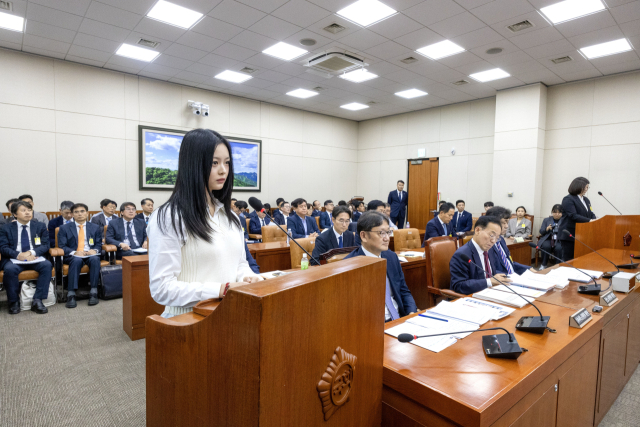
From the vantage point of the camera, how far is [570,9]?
4590 millimetres

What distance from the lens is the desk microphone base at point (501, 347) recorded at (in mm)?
1286

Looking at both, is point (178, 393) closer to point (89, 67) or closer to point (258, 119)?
point (89, 67)

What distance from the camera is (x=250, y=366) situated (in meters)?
0.68

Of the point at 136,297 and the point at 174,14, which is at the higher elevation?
the point at 174,14

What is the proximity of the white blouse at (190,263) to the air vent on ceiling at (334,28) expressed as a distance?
4579 millimetres

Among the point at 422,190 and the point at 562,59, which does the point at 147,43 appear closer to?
the point at 562,59

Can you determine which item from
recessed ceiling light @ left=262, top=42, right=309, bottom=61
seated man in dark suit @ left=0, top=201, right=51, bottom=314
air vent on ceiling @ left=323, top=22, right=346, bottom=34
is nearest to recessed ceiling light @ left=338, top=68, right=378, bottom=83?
recessed ceiling light @ left=262, top=42, right=309, bottom=61

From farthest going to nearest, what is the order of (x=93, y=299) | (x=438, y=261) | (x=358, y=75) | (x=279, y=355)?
1. (x=358, y=75)
2. (x=93, y=299)
3. (x=438, y=261)
4. (x=279, y=355)

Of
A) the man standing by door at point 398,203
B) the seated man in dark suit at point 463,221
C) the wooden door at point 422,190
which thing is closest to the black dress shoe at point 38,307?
Answer: the seated man in dark suit at point 463,221

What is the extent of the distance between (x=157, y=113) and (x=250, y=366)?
26.2 feet

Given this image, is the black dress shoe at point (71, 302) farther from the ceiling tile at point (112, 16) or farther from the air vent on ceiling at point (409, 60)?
the air vent on ceiling at point (409, 60)

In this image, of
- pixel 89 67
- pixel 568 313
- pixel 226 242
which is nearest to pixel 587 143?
pixel 568 313

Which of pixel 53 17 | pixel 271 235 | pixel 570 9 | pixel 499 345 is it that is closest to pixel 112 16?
pixel 53 17

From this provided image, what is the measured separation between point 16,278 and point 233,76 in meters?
5.06
